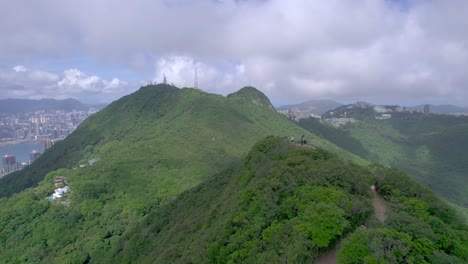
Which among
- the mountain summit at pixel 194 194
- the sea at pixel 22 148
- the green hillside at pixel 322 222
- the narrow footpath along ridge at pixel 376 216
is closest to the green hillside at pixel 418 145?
the mountain summit at pixel 194 194

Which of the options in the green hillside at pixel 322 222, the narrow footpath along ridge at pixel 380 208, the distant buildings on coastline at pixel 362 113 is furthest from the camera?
the distant buildings on coastline at pixel 362 113

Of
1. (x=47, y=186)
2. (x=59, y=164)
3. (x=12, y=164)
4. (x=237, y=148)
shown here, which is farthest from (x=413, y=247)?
(x=12, y=164)

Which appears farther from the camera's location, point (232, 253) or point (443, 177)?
point (443, 177)

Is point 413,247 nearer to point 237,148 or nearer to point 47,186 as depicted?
point 237,148

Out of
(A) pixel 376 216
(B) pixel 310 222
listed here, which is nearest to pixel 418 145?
(A) pixel 376 216

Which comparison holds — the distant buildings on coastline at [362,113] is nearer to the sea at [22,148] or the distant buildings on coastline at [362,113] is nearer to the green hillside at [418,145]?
the green hillside at [418,145]
